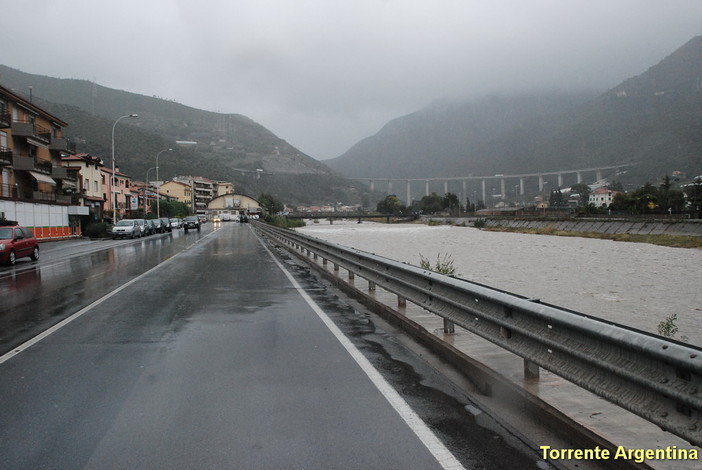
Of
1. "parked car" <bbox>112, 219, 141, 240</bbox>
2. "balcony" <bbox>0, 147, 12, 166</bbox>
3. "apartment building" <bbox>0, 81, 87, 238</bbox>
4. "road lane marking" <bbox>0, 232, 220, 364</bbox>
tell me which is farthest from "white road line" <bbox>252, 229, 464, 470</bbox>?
"balcony" <bbox>0, 147, 12, 166</bbox>

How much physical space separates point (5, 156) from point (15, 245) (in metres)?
31.2

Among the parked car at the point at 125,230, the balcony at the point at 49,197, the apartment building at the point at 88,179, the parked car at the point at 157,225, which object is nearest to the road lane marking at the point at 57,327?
the parked car at the point at 125,230

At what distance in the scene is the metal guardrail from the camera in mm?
3334

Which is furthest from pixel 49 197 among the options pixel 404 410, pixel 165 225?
pixel 404 410

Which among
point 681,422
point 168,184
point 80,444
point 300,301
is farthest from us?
point 168,184

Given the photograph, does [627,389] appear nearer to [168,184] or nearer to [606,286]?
[606,286]

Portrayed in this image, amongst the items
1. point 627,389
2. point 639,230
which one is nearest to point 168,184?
point 639,230

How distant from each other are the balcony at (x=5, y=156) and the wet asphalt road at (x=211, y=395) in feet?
140

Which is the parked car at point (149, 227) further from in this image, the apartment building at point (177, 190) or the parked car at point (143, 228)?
the apartment building at point (177, 190)

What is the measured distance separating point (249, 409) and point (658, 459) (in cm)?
319

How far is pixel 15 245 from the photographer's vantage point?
22078 mm

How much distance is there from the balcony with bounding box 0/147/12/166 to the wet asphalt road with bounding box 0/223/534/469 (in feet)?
140

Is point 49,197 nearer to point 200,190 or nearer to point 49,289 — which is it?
point 49,289

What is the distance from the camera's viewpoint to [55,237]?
50719 mm
